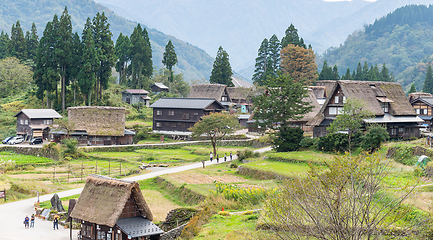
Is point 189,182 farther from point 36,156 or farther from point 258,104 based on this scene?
point 36,156

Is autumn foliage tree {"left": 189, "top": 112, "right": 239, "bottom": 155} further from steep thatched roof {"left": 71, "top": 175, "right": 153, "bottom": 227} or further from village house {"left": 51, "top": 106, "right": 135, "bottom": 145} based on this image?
steep thatched roof {"left": 71, "top": 175, "right": 153, "bottom": 227}

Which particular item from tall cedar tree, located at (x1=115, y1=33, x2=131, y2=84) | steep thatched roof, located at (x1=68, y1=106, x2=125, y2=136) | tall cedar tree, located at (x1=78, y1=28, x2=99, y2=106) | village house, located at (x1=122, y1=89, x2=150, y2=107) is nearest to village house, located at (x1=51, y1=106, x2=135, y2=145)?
steep thatched roof, located at (x1=68, y1=106, x2=125, y2=136)

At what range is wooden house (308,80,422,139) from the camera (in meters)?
37.9

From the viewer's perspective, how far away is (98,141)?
51312 mm

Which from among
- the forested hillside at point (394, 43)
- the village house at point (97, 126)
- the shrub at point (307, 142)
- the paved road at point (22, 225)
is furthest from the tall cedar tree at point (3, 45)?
the forested hillside at point (394, 43)

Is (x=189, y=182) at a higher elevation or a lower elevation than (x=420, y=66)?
lower

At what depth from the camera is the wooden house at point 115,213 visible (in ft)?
57.3

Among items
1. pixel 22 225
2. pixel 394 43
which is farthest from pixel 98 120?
pixel 394 43

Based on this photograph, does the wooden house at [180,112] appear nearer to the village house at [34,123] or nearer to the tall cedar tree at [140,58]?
the village house at [34,123]

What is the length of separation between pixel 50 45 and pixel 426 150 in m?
52.3

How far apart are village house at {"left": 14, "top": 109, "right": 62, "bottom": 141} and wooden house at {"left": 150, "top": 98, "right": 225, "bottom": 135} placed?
15.0 meters

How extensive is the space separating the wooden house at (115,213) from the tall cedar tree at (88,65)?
41.7 metres

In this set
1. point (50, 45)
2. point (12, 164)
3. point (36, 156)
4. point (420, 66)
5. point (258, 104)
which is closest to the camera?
point (12, 164)

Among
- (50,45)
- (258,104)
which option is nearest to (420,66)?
(258,104)
